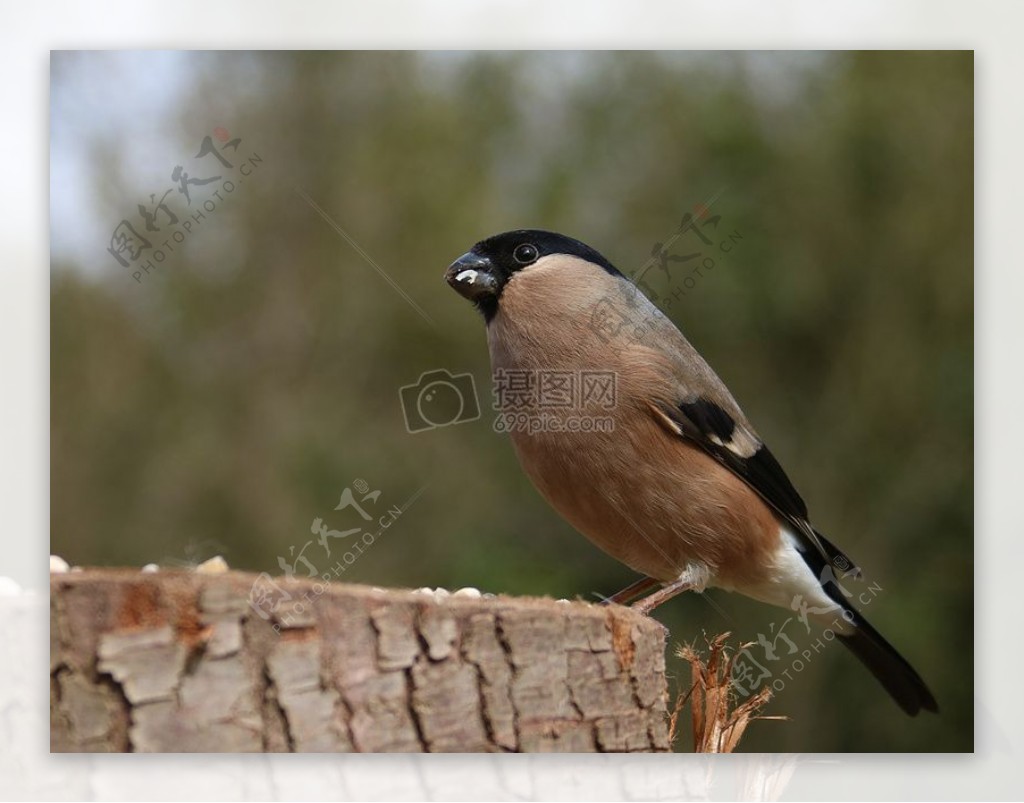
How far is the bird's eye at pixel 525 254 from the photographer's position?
2941 millimetres

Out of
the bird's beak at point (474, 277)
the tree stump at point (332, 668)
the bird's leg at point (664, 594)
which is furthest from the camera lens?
the bird's beak at point (474, 277)

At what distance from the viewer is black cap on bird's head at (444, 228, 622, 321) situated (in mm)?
2939

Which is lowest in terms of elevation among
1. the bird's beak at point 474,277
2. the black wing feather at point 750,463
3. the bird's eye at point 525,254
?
the black wing feather at point 750,463

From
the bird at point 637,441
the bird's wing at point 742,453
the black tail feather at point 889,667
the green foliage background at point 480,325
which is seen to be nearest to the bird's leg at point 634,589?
the bird at point 637,441

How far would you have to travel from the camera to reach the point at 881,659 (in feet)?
10.1

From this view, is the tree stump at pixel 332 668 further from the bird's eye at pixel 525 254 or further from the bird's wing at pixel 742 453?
the bird's eye at pixel 525 254

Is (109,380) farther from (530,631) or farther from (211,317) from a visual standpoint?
(530,631)

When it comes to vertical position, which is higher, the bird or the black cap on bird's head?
the black cap on bird's head

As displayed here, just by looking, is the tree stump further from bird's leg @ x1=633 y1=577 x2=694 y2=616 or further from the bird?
the bird

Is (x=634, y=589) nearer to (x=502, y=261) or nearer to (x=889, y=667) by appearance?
(x=889, y=667)

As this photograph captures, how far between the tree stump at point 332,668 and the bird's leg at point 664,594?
0.69ft

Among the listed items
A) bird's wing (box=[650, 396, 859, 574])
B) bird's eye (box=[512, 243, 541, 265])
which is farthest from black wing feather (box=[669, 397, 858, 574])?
bird's eye (box=[512, 243, 541, 265])

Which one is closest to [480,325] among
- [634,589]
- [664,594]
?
[634,589]

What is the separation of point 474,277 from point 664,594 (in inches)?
34.8
